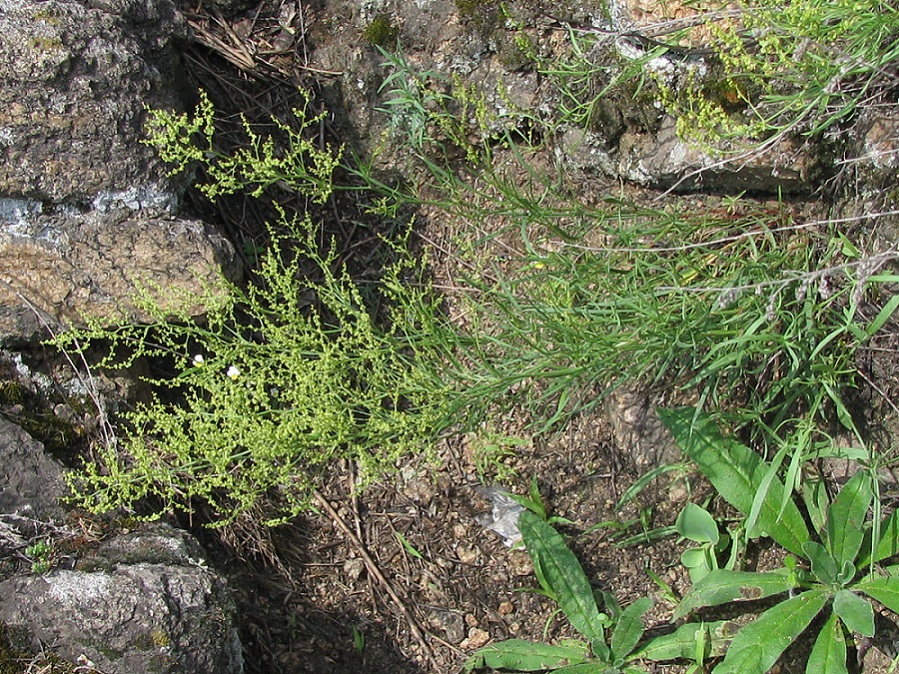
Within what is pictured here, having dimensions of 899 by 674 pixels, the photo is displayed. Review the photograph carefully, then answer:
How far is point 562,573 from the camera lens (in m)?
2.79

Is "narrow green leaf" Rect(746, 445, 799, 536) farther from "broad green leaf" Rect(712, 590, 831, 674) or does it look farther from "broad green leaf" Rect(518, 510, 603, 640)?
"broad green leaf" Rect(518, 510, 603, 640)

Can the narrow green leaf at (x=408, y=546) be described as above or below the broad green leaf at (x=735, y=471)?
below

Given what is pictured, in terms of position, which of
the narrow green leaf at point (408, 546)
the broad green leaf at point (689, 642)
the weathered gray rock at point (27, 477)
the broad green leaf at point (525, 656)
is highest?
the weathered gray rock at point (27, 477)

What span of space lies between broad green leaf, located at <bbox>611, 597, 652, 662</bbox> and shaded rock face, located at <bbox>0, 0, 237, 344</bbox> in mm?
1721

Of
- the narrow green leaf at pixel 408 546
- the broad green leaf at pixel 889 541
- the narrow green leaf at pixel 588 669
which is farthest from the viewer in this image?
the narrow green leaf at pixel 408 546

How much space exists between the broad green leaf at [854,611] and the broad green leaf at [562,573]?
2.38ft

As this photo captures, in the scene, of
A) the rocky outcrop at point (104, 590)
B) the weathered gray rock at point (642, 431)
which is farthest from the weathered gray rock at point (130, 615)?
the weathered gray rock at point (642, 431)

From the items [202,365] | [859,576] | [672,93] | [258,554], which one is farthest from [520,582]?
[672,93]

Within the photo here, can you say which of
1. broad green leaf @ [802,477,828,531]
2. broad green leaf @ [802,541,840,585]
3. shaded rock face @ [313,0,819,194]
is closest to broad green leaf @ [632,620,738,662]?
broad green leaf @ [802,541,840,585]

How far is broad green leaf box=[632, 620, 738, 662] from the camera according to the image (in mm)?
2648

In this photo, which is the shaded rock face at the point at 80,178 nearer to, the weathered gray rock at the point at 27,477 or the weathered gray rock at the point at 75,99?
the weathered gray rock at the point at 75,99

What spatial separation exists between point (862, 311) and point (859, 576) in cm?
85

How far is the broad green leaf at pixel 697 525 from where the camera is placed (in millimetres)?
2711

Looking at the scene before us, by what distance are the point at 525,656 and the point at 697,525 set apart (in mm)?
702
